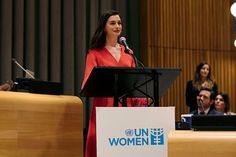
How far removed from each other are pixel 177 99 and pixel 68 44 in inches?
71.1

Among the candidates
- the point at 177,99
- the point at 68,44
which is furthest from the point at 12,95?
the point at 177,99

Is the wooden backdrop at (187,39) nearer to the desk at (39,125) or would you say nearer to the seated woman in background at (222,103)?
the seated woman in background at (222,103)

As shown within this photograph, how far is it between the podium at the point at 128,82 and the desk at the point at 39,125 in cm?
17

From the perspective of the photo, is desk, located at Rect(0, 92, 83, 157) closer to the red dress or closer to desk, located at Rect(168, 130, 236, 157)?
the red dress

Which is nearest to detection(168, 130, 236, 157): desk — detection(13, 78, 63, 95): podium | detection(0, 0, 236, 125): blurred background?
detection(13, 78, 63, 95): podium

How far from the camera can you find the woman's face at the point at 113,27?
3197mm

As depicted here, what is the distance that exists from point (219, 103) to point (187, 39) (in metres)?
1.76

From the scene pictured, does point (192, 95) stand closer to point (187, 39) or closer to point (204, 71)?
point (204, 71)

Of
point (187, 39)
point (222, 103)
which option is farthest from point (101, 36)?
point (187, 39)

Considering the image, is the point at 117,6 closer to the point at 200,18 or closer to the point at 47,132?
the point at 200,18

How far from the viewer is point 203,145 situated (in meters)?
1.68

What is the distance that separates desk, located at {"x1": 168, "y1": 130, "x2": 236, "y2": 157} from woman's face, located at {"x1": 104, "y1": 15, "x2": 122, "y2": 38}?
1576 mm

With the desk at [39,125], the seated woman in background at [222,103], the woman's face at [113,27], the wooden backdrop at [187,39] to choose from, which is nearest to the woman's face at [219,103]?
the seated woman in background at [222,103]

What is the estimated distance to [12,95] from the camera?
230 centimetres
